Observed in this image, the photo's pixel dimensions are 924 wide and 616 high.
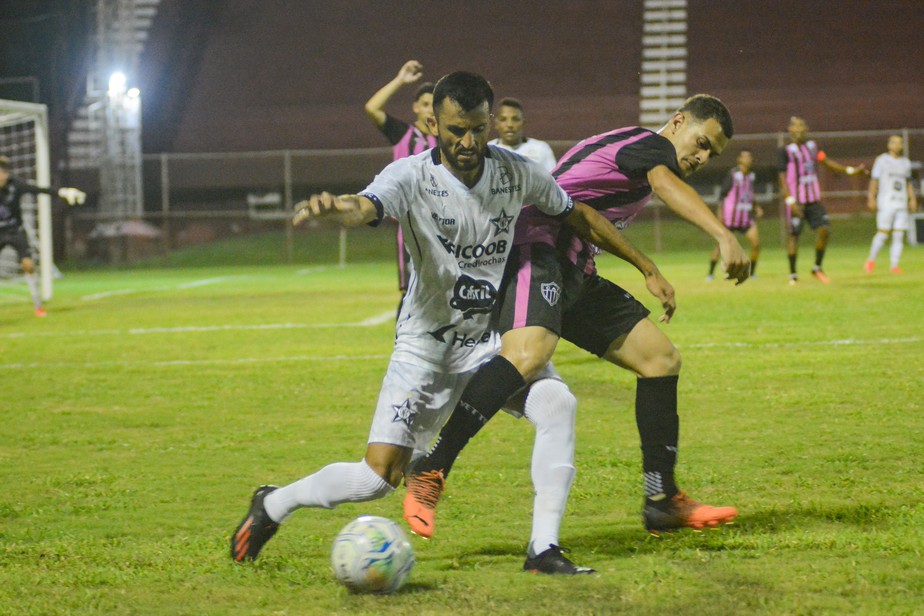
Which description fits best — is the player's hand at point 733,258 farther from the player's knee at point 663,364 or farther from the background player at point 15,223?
the background player at point 15,223

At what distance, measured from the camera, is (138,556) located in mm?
4484

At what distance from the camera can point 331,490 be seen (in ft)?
13.6

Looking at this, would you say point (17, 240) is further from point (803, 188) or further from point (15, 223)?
point (803, 188)

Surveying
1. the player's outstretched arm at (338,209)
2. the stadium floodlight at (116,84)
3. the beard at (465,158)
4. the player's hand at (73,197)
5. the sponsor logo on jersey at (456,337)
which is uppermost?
the stadium floodlight at (116,84)

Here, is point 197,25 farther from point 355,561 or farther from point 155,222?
point 355,561

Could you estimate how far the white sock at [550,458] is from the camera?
4.14 m

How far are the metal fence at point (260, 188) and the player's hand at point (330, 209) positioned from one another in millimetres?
24817

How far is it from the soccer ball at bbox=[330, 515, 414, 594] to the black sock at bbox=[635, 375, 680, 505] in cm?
116

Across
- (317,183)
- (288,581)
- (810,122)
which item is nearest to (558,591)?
(288,581)

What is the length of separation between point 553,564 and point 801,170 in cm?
1443

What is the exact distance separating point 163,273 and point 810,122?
56.3 ft

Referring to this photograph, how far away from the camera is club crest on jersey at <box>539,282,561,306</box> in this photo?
4484mm

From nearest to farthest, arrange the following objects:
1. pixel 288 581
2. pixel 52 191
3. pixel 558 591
Result: 1. pixel 558 591
2. pixel 288 581
3. pixel 52 191

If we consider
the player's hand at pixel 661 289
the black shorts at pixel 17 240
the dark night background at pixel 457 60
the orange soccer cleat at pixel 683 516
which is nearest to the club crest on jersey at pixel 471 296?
the player's hand at pixel 661 289
